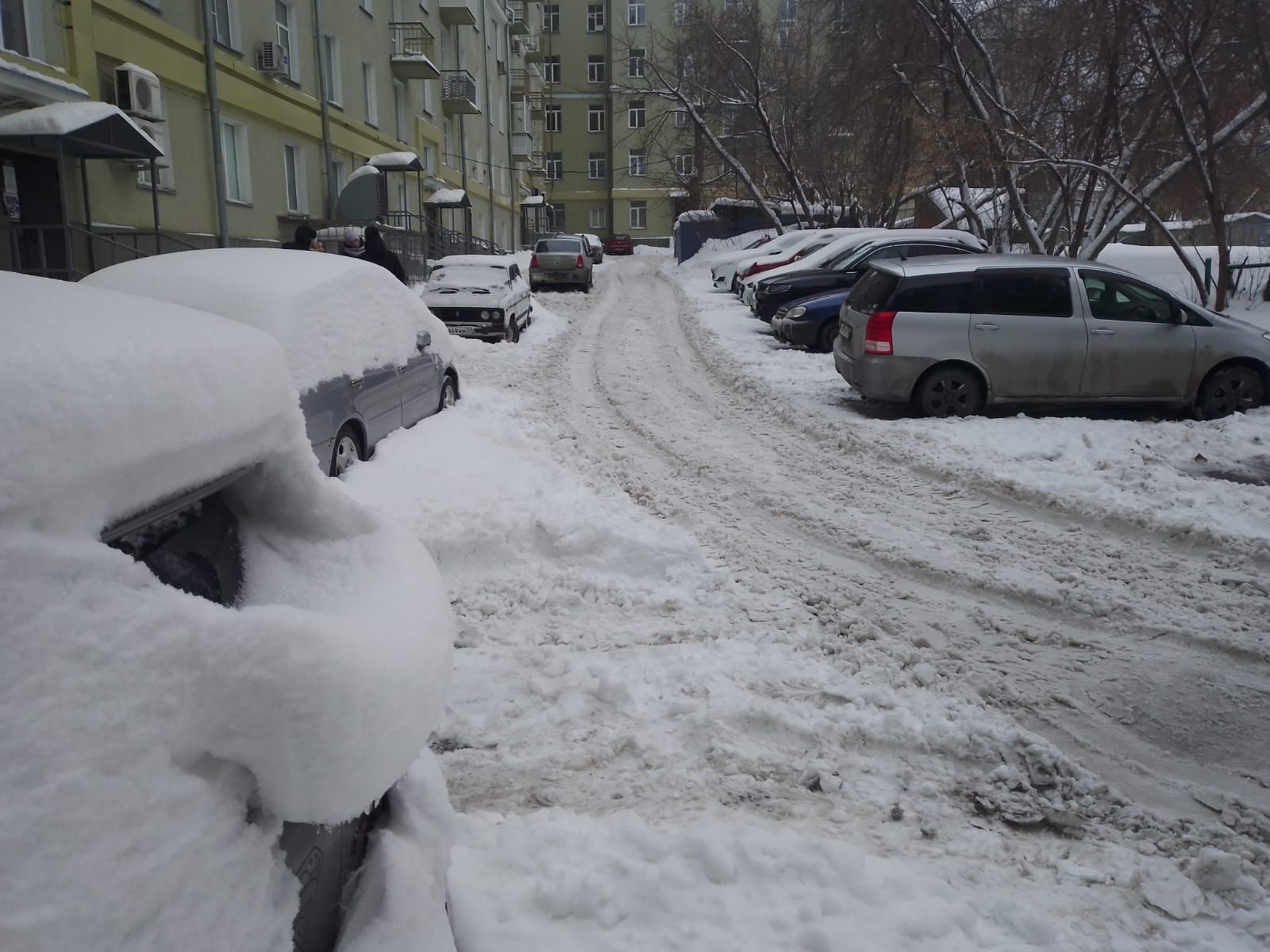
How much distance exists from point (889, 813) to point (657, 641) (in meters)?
1.63

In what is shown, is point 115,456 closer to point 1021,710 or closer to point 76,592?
point 76,592

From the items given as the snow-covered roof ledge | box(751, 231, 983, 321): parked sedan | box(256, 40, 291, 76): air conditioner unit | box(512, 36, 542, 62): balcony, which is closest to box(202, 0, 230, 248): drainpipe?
box(256, 40, 291, 76): air conditioner unit

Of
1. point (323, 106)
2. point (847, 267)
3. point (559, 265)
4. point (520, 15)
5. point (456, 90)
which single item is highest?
point (520, 15)

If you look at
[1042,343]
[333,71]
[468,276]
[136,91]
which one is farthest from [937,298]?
[333,71]

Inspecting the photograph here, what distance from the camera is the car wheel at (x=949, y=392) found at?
10250 mm

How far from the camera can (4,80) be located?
13.0 metres

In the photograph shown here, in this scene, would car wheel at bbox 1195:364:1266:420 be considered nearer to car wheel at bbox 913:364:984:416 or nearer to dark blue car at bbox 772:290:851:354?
car wheel at bbox 913:364:984:416

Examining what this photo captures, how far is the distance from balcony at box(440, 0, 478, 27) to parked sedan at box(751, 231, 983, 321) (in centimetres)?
2439

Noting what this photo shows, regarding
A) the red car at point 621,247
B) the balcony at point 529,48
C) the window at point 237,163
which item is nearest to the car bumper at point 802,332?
the window at point 237,163

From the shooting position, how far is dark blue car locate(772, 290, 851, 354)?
1592 centimetres

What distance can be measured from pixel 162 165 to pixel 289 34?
8.15 m

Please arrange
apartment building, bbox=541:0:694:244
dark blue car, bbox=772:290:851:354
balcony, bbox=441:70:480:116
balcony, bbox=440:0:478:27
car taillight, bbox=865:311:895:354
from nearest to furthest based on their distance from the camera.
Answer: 1. car taillight, bbox=865:311:895:354
2. dark blue car, bbox=772:290:851:354
3. balcony, bbox=440:0:478:27
4. balcony, bbox=441:70:480:116
5. apartment building, bbox=541:0:694:244

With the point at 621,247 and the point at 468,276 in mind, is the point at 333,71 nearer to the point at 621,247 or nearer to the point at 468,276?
the point at 468,276

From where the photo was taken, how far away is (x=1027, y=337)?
10.2m
